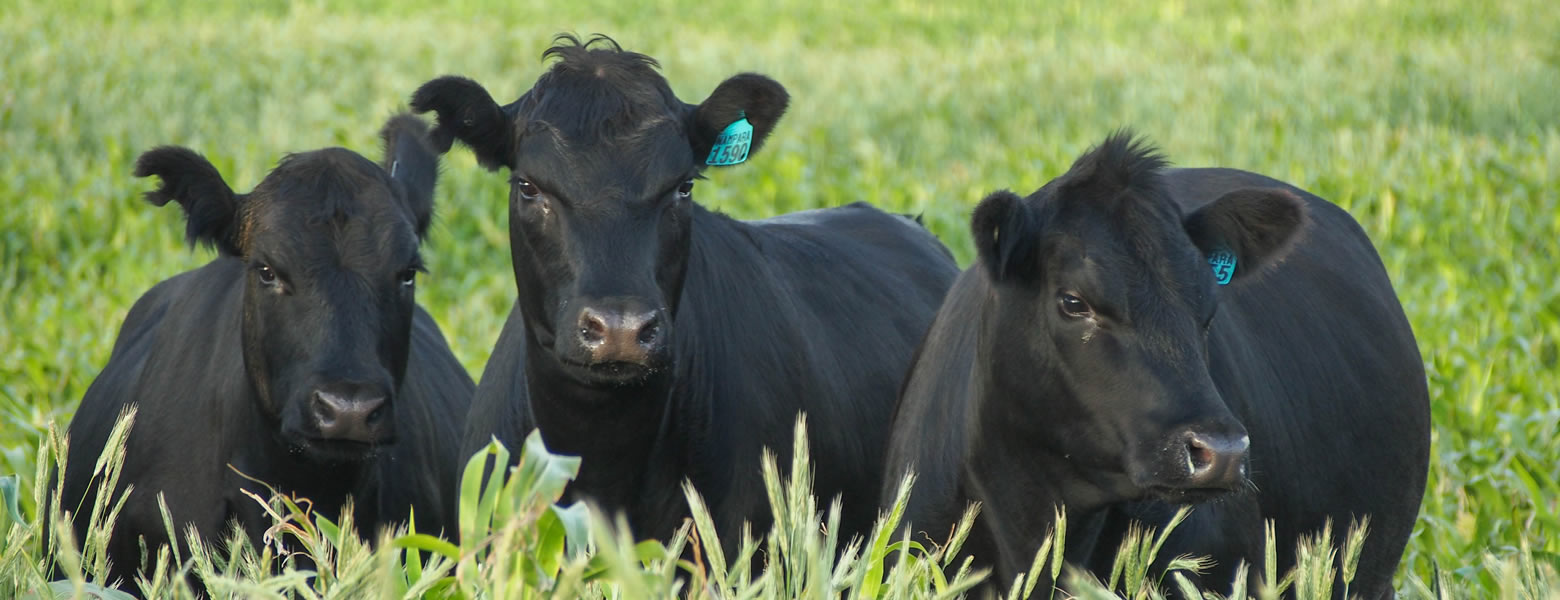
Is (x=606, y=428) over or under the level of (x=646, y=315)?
under

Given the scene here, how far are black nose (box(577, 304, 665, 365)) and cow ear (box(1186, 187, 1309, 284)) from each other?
143cm

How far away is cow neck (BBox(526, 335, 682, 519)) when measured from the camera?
15.4 ft

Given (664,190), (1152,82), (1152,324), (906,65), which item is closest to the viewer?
(1152,324)

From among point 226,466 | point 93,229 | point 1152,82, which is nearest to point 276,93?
point 93,229

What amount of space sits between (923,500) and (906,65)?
16.3 meters

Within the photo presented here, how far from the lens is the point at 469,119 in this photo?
475cm

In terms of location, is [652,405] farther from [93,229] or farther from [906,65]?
[906,65]

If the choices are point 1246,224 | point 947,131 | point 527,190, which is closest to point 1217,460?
point 1246,224

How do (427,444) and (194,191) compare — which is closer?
(194,191)

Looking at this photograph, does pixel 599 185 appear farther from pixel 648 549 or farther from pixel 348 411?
pixel 648 549

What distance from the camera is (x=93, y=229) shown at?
459 inches

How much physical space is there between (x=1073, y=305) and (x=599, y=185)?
1.36 m

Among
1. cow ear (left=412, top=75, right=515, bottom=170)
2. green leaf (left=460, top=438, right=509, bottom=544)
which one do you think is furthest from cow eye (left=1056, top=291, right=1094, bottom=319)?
green leaf (left=460, top=438, right=509, bottom=544)

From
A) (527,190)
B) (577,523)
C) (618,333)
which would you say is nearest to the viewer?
(577,523)
